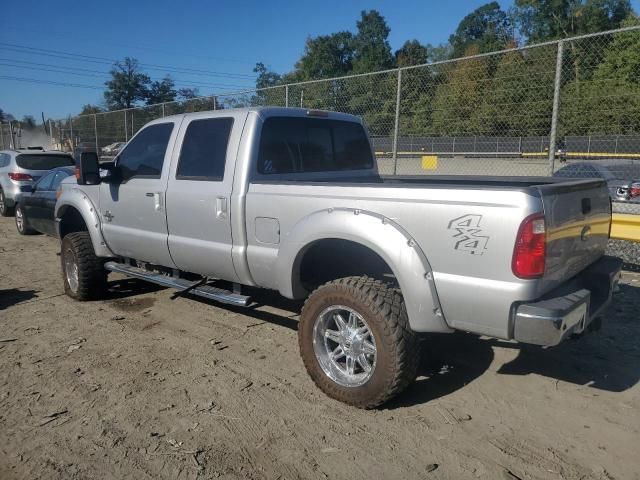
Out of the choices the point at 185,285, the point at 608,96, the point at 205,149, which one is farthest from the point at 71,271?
the point at 608,96

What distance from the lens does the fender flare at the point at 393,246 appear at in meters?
3.10

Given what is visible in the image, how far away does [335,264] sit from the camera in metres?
4.16

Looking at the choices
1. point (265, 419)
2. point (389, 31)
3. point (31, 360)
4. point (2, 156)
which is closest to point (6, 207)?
point (2, 156)

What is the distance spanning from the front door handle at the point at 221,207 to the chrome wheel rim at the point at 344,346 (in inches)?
47.4

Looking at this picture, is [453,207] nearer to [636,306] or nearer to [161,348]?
[161,348]

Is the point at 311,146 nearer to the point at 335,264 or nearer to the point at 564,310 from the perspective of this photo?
the point at 335,264

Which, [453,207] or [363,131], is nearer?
[453,207]

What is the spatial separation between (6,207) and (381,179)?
1148cm

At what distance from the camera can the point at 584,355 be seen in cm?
442

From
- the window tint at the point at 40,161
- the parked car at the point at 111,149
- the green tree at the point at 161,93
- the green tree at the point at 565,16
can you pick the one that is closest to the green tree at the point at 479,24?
the green tree at the point at 565,16

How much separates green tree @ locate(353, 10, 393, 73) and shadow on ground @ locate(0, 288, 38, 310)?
7777cm

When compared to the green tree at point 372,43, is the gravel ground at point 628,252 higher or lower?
lower

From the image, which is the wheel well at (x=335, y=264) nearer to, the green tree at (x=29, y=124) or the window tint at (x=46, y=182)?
the window tint at (x=46, y=182)

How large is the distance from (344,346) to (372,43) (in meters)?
90.1
